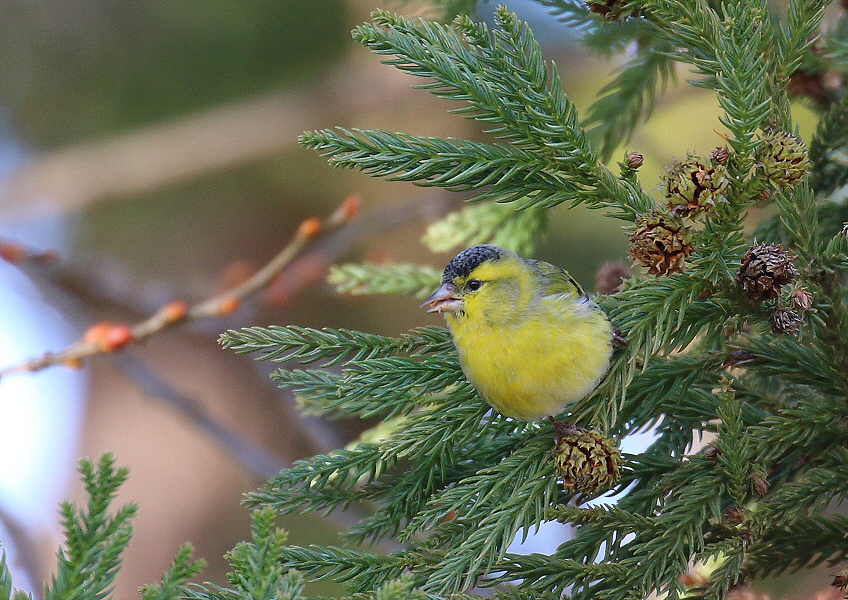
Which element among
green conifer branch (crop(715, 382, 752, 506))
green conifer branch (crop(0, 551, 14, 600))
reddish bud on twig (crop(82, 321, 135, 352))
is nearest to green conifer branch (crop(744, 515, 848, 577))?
green conifer branch (crop(715, 382, 752, 506))

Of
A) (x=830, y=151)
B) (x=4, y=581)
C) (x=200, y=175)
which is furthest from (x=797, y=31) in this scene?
(x=200, y=175)

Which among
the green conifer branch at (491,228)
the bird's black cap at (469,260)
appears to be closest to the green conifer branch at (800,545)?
the bird's black cap at (469,260)

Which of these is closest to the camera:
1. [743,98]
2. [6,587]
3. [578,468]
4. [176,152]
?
[6,587]

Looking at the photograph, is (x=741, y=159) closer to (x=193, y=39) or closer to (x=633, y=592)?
(x=633, y=592)

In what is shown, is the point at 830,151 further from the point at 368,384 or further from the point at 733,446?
the point at 368,384

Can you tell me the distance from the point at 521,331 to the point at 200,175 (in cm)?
396

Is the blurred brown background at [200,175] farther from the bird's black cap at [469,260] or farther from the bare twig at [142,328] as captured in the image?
the bird's black cap at [469,260]

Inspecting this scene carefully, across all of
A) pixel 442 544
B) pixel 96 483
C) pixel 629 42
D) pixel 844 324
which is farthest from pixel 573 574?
pixel 629 42

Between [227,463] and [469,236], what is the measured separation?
3597mm

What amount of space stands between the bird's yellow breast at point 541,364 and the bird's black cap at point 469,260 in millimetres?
357

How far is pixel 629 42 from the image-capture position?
7.75 feet

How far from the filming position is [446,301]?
2.17m

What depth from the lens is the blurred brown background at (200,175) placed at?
4.90 meters

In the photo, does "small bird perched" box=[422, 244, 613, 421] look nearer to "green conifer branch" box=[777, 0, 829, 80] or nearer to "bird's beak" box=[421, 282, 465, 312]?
"bird's beak" box=[421, 282, 465, 312]
